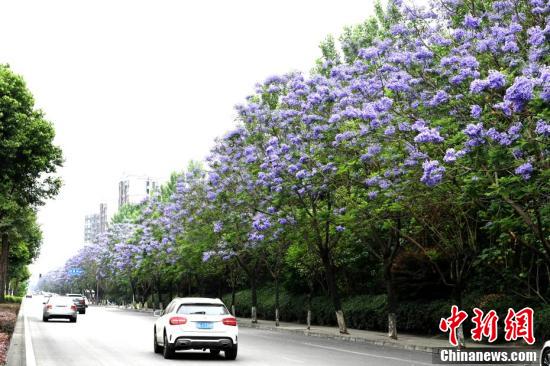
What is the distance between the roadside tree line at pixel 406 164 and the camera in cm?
1593

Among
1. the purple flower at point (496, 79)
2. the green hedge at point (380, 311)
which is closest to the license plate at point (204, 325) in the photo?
the purple flower at point (496, 79)

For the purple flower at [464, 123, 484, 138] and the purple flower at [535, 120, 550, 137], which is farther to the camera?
the purple flower at [464, 123, 484, 138]

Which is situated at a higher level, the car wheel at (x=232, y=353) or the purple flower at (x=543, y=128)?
the purple flower at (x=543, y=128)

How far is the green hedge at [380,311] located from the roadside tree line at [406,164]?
0.73 metres

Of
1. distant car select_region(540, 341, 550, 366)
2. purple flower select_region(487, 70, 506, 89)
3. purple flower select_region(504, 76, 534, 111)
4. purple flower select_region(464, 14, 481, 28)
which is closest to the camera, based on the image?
distant car select_region(540, 341, 550, 366)

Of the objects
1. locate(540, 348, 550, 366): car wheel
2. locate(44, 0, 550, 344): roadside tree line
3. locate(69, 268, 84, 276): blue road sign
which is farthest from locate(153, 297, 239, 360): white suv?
locate(69, 268, 84, 276): blue road sign

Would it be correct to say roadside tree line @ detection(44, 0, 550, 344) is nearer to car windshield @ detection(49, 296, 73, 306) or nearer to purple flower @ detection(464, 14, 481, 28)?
purple flower @ detection(464, 14, 481, 28)

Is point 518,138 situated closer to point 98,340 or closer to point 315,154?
point 315,154

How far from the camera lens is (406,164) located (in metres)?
18.2

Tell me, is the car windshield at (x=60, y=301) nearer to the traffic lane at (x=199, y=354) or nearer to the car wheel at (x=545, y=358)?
the traffic lane at (x=199, y=354)

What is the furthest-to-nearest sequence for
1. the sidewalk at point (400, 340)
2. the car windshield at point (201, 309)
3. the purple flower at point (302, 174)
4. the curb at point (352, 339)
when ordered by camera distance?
the purple flower at point (302, 174)
the sidewalk at point (400, 340)
the curb at point (352, 339)
the car windshield at point (201, 309)

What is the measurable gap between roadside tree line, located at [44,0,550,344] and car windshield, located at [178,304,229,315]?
17.9 feet

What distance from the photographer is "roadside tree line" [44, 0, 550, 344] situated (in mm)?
15930

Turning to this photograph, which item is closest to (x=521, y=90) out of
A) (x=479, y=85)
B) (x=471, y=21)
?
(x=479, y=85)
